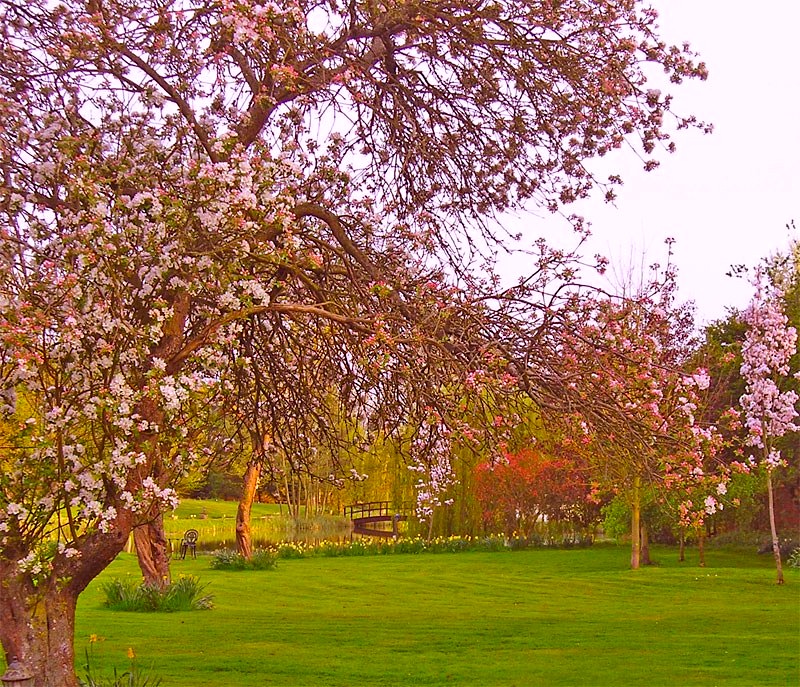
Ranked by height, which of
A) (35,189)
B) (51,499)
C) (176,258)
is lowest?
(51,499)

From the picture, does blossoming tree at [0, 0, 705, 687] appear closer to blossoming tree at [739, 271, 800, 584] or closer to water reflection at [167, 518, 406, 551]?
blossoming tree at [739, 271, 800, 584]

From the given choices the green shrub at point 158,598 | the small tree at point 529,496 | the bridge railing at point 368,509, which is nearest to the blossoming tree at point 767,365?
the small tree at point 529,496

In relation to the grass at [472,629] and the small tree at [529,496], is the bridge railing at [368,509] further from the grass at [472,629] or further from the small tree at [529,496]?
the grass at [472,629]

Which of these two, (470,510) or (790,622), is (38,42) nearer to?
(790,622)

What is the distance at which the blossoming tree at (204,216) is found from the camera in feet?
18.2

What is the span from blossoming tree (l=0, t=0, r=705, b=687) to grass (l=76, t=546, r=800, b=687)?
4209 mm

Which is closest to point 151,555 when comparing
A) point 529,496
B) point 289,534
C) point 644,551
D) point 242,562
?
point 242,562

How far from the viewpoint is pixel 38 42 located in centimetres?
679

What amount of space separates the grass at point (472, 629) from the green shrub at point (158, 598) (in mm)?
340

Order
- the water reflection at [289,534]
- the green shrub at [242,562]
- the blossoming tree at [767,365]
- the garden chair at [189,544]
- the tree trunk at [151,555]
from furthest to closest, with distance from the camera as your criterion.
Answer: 1. the water reflection at [289,534]
2. the garden chair at [189,544]
3. the green shrub at [242,562]
4. the blossoming tree at [767,365]
5. the tree trunk at [151,555]

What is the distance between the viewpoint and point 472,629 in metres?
13.8

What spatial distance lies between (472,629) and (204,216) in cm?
996

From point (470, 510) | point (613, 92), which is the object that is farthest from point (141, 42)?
point (470, 510)

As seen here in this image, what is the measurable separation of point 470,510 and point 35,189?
30.0 metres
